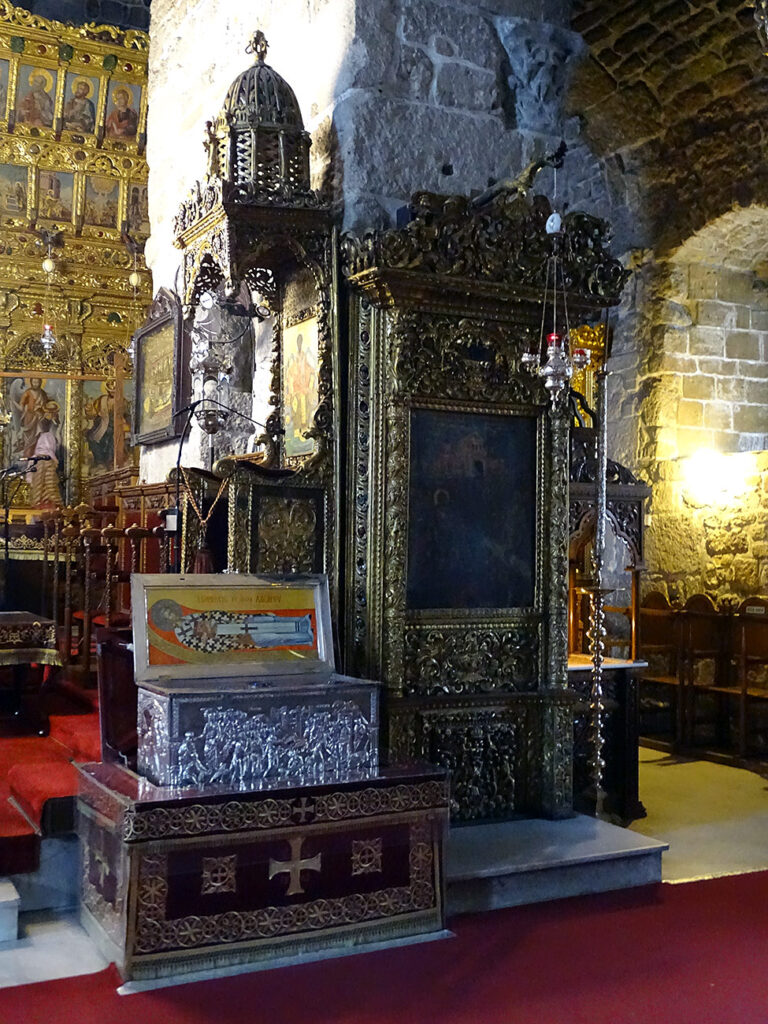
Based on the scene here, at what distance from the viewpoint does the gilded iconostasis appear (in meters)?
10.4

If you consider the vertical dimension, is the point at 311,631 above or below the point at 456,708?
above

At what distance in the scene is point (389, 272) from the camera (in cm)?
406

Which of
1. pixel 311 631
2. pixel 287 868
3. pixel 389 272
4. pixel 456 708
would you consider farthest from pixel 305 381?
Result: pixel 287 868

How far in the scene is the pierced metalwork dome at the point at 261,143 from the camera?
417 centimetres

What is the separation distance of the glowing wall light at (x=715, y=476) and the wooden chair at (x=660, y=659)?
705mm

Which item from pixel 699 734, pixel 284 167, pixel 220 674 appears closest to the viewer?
pixel 220 674

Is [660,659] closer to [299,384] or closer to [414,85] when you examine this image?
[299,384]

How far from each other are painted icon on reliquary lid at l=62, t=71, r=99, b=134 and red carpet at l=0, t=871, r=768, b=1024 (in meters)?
9.17

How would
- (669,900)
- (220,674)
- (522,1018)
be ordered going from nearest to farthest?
(522,1018)
(220,674)
(669,900)

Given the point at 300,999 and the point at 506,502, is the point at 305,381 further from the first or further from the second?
the point at 300,999

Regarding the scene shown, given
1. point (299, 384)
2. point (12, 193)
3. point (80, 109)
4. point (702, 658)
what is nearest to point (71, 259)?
point (12, 193)

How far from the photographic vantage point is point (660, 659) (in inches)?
287

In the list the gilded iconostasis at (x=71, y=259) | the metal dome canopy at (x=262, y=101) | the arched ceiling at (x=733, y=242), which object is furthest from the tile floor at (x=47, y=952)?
the gilded iconostasis at (x=71, y=259)

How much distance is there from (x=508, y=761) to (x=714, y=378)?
Answer: 375 centimetres
